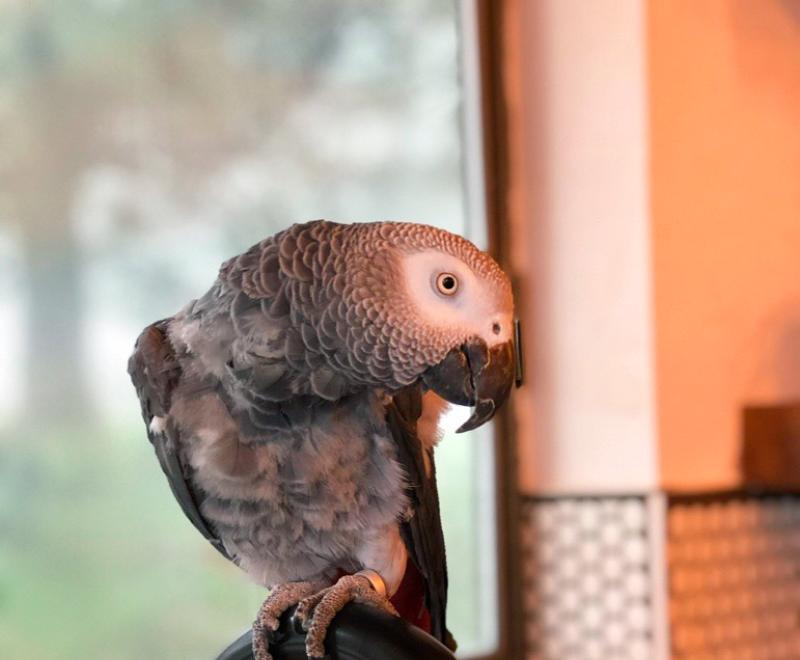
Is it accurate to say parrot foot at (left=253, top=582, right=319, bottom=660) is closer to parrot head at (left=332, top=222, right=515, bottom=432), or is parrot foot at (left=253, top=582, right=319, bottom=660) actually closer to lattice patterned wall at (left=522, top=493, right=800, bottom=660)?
parrot head at (left=332, top=222, right=515, bottom=432)

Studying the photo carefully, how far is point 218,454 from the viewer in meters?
0.82

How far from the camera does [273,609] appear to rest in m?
0.77

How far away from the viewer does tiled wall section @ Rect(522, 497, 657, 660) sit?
1521 millimetres

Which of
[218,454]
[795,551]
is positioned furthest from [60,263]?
[795,551]

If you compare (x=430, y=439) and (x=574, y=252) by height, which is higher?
(x=574, y=252)

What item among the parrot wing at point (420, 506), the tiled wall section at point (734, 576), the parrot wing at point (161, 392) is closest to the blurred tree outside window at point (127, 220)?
the parrot wing at point (161, 392)

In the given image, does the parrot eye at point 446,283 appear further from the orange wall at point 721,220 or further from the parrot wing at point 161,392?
the orange wall at point 721,220

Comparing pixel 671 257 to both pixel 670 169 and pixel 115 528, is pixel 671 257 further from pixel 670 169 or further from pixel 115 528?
pixel 115 528

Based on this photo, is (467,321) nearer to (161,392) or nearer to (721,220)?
(161,392)

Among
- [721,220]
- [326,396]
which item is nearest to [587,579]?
[721,220]

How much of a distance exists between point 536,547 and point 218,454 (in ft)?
3.08

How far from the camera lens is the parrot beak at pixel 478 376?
75cm

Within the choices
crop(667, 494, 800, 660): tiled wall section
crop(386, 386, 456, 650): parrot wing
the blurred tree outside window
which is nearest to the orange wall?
crop(667, 494, 800, 660): tiled wall section

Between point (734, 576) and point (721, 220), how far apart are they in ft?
1.84
